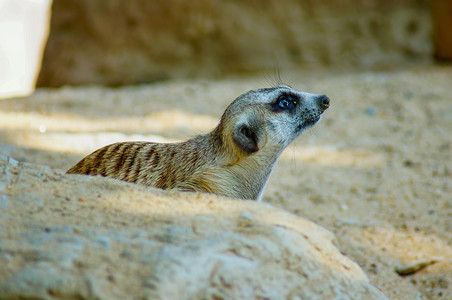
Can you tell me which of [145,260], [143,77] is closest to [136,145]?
[145,260]

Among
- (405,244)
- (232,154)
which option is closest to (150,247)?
(232,154)

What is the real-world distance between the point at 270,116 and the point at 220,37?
4027 mm

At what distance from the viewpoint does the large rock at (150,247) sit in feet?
4.87

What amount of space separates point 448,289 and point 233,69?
464 cm

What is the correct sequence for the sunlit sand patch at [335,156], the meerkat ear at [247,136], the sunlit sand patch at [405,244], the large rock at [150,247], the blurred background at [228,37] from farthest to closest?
1. the blurred background at [228,37]
2. the sunlit sand patch at [335,156]
3. the sunlit sand patch at [405,244]
4. the meerkat ear at [247,136]
5. the large rock at [150,247]

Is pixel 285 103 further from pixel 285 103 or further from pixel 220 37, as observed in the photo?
pixel 220 37

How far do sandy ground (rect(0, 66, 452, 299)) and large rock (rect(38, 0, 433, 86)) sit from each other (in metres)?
0.50

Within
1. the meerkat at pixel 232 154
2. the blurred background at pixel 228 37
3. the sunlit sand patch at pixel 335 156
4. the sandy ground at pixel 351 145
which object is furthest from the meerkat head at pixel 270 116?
the blurred background at pixel 228 37

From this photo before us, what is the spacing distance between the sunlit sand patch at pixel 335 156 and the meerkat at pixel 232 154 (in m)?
1.24

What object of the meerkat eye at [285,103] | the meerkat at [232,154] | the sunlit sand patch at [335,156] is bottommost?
the sunlit sand patch at [335,156]

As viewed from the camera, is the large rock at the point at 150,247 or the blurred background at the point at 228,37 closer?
the large rock at the point at 150,247

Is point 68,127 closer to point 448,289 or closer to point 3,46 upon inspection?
point 448,289

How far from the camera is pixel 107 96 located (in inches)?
218

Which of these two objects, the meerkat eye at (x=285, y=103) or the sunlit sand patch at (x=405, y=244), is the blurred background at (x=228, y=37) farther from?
the sunlit sand patch at (x=405, y=244)
